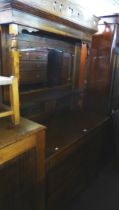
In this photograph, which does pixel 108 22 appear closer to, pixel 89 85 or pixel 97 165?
pixel 89 85

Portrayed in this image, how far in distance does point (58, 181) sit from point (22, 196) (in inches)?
18.4

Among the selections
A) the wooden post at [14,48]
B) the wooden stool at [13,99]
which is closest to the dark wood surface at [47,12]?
the wooden post at [14,48]

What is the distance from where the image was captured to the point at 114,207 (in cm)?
179

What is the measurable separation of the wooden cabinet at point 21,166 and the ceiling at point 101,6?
1880mm

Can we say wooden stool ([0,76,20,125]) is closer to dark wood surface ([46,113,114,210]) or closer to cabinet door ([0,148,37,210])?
cabinet door ([0,148,37,210])

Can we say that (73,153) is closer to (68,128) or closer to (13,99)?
(68,128)

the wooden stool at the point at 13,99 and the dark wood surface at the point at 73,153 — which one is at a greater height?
the wooden stool at the point at 13,99

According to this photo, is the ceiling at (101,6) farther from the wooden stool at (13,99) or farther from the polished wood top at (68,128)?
the wooden stool at (13,99)

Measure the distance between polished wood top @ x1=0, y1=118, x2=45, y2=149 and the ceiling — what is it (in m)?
1.81

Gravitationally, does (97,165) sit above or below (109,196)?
above

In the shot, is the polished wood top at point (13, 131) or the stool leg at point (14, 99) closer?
the polished wood top at point (13, 131)

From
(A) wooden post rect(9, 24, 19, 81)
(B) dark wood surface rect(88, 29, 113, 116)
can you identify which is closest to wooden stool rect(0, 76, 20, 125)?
(A) wooden post rect(9, 24, 19, 81)

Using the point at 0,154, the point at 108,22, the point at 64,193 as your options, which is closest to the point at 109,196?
the point at 64,193

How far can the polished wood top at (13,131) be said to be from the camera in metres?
0.97
